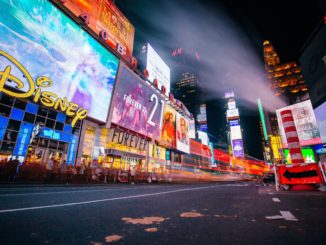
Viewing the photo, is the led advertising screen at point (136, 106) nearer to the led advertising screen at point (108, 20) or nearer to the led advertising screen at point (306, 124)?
the led advertising screen at point (108, 20)

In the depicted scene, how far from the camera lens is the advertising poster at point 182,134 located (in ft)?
143

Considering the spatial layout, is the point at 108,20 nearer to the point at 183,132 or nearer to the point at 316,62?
the point at 316,62

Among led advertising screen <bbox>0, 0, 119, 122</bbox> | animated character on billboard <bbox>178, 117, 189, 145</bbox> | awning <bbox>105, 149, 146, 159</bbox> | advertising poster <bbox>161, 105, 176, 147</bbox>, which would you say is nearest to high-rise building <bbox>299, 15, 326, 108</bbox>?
led advertising screen <bbox>0, 0, 119, 122</bbox>

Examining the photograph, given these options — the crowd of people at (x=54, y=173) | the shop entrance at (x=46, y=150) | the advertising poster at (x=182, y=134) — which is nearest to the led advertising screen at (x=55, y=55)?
the shop entrance at (x=46, y=150)

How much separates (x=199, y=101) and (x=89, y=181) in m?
139

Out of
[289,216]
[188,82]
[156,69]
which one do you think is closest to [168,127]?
[156,69]

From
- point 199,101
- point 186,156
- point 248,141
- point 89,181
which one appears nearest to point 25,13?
point 89,181

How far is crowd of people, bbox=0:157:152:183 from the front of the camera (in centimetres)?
1009

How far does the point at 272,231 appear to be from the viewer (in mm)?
1759

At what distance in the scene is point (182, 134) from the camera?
45562mm

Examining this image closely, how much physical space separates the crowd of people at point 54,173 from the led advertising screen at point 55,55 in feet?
22.3

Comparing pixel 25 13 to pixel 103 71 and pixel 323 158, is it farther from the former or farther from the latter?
pixel 323 158

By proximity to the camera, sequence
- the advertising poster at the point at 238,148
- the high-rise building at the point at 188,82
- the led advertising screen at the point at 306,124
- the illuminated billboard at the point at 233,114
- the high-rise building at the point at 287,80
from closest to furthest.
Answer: the led advertising screen at the point at 306,124, the high-rise building at the point at 287,80, the advertising poster at the point at 238,148, the illuminated billboard at the point at 233,114, the high-rise building at the point at 188,82

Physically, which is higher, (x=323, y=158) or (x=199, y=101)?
(x=199, y=101)
